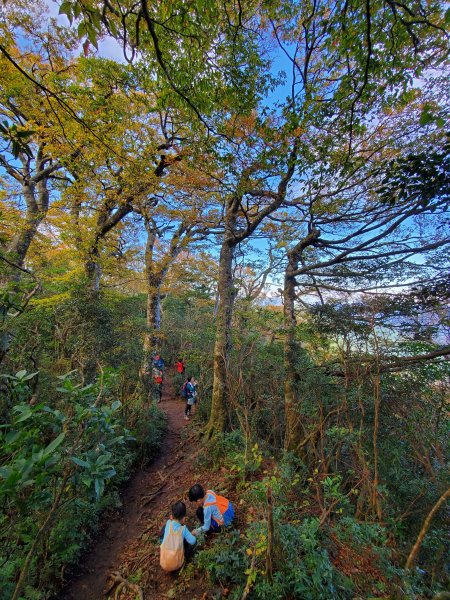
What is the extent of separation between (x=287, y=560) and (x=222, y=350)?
3899 mm

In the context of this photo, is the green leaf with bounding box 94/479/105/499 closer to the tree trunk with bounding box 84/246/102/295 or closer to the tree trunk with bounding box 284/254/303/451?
the tree trunk with bounding box 284/254/303/451

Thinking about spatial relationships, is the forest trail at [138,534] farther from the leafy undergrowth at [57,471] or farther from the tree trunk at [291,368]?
the tree trunk at [291,368]

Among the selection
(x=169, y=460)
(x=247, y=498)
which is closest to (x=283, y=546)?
(x=247, y=498)

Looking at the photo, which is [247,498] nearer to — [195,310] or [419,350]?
[419,350]

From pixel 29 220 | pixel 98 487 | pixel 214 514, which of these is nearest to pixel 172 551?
pixel 214 514

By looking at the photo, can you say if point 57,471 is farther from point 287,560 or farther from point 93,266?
point 93,266

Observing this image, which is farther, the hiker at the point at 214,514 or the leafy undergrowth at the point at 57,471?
the hiker at the point at 214,514

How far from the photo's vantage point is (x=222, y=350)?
607 centimetres

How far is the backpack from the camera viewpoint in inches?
120

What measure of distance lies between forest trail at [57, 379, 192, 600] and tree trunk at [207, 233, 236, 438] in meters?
1.11

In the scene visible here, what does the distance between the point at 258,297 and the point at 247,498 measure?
1474cm

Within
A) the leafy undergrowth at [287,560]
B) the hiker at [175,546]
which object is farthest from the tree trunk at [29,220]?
the leafy undergrowth at [287,560]

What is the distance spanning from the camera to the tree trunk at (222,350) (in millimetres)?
5863

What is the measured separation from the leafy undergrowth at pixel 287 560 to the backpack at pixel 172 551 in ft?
0.49
